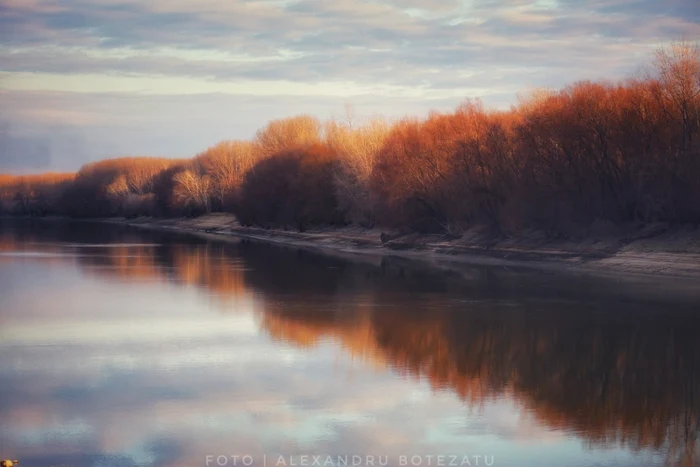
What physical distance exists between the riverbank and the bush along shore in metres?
0.15

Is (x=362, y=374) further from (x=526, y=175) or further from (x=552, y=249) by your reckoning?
(x=526, y=175)

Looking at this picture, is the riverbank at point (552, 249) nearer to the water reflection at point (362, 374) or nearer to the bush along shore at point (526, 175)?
the bush along shore at point (526, 175)

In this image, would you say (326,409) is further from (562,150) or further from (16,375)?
(562,150)

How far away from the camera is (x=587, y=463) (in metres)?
12.4

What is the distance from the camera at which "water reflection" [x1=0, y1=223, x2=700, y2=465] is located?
1353 centimetres

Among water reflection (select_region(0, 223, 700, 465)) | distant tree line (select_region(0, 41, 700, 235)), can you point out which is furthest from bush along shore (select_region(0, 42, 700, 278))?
water reflection (select_region(0, 223, 700, 465))

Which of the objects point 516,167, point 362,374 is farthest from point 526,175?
point 362,374

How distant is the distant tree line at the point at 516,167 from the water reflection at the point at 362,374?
13.3 meters

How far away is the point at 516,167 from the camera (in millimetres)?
54938

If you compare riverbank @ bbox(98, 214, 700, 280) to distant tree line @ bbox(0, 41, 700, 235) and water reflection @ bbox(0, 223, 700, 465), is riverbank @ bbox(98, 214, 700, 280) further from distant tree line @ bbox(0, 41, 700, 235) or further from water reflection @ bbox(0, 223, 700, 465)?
water reflection @ bbox(0, 223, 700, 465)

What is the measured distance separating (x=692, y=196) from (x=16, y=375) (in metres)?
33.7

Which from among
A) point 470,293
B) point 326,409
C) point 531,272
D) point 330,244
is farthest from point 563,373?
point 330,244

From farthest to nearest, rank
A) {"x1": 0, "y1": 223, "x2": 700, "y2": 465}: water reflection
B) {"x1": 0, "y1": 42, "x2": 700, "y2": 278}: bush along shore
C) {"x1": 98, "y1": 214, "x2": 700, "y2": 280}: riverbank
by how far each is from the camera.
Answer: {"x1": 0, "y1": 42, "x2": 700, "y2": 278}: bush along shore < {"x1": 98, "y1": 214, "x2": 700, "y2": 280}: riverbank < {"x1": 0, "y1": 223, "x2": 700, "y2": 465}: water reflection

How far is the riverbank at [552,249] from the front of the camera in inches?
1617
